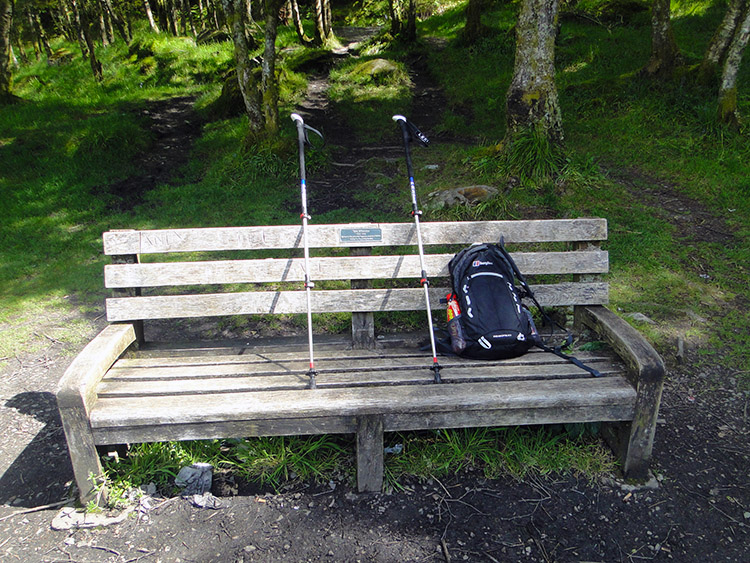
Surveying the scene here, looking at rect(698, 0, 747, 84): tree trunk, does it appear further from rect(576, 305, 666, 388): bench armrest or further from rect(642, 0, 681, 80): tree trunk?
rect(576, 305, 666, 388): bench armrest

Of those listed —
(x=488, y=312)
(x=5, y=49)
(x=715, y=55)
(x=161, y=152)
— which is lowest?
(x=488, y=312)

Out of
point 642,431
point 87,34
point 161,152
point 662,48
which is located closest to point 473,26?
point 662,48

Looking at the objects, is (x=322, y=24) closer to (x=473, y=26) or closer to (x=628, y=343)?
(x=473, y=26)

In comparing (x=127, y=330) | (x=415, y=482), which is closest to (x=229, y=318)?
(x=127, y=330)

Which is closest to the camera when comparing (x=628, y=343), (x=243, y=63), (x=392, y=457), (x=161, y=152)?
(x=628, y=343)

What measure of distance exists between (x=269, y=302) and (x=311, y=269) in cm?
38

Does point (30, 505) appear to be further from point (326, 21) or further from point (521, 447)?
point (326, 21)

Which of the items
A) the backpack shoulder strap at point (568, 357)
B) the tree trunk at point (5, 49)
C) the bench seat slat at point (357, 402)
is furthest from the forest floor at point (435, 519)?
the tree trunk at point (5, 49)

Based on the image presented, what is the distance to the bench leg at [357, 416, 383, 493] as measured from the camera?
9.78ft

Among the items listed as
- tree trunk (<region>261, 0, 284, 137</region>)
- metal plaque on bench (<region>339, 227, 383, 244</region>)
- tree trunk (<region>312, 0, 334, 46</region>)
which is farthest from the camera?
tree trunk (<region>312, 0, 334, 46</region>)

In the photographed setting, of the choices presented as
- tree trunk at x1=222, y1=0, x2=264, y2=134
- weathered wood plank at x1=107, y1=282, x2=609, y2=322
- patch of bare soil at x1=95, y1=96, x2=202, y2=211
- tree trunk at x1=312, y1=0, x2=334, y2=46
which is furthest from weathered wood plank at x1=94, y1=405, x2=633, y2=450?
tree trunk at x1=312, y1=0, x2=334, y2=46

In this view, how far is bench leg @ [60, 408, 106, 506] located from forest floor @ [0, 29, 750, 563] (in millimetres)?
214

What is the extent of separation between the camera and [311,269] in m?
3.67

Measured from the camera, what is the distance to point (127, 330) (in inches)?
141
